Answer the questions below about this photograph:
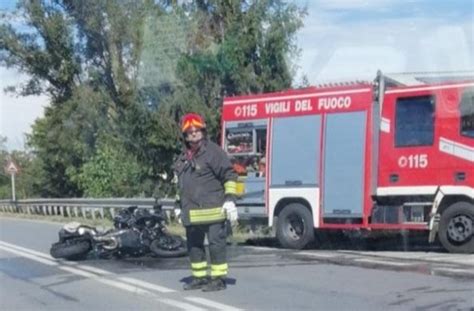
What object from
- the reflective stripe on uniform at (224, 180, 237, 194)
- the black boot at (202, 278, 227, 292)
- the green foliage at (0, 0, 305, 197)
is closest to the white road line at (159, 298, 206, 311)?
the black boot at (202, 278, 227, 292)

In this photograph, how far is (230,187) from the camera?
32.6 feet

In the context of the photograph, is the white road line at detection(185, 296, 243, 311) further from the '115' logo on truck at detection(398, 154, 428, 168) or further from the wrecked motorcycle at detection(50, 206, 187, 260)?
the '115' logo on truck at detection(398, 154, 428, 168)

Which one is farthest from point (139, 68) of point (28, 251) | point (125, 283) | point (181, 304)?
point (181, 304)

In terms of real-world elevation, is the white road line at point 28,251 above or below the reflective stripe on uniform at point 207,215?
below

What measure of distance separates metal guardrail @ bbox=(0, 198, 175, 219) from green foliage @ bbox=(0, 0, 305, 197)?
3.76 ft

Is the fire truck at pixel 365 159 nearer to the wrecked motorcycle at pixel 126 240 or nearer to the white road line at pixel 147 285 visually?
the wrecked motorcycle at pixel 126 240

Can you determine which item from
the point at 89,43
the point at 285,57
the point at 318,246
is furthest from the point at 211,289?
the point at 89,43

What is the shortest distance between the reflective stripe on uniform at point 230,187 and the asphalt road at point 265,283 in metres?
1.06

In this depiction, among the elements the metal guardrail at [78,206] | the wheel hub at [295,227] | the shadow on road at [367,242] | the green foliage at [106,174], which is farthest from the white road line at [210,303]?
the green foliage at [106,174]

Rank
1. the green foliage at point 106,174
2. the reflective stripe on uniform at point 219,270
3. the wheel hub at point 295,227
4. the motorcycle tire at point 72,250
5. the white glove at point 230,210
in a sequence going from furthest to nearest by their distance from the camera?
the green foliage at point 106,174 < the wheel hub at point 295,227 < the motorcycle tire at point 72,250 < the reflective stripe on uniform at point 219,270 < the white glove at point 230,210

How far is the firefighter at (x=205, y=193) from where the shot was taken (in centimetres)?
998

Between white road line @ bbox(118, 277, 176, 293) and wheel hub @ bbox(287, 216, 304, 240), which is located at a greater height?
wheel hub @ bbox(287, 216, 304, 240)

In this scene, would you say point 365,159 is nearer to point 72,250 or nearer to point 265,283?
point 265,283

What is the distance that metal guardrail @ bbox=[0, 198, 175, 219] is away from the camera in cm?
2552
